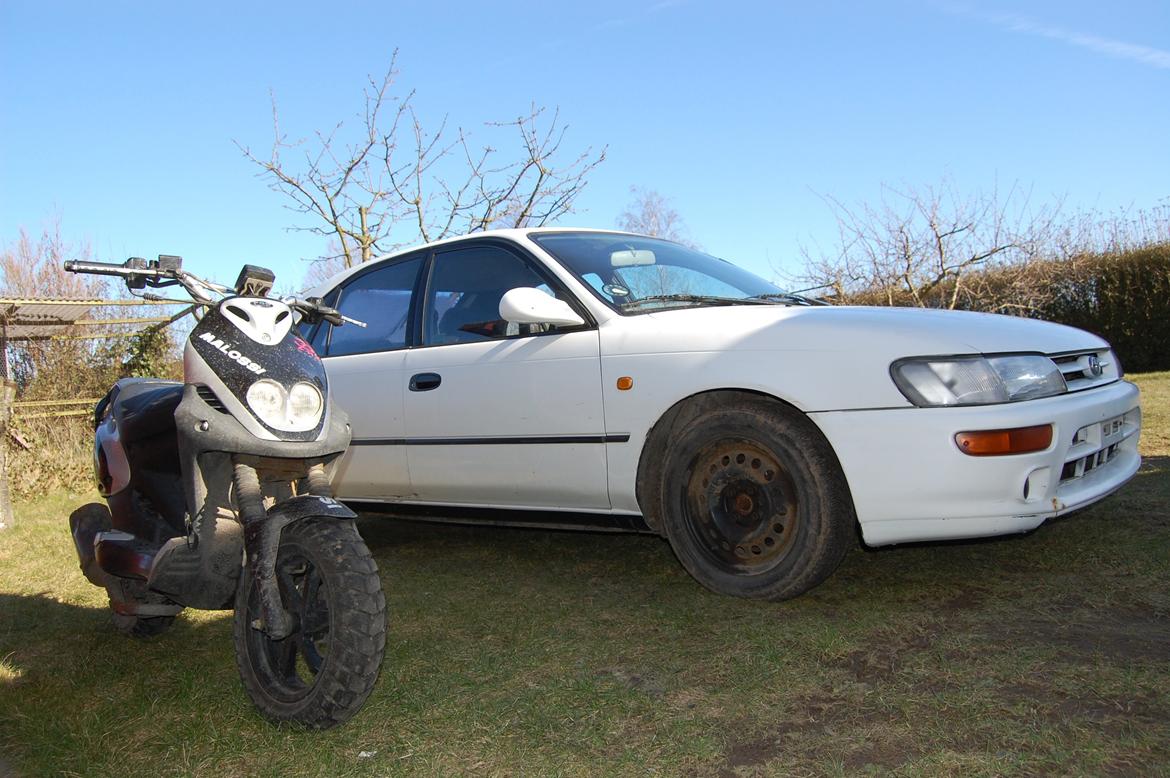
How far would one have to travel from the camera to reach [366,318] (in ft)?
15.7

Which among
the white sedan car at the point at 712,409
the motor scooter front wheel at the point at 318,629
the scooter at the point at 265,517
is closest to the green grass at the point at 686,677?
the motor scooter front wheel at the point at 318,629

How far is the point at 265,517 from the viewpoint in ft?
8.46

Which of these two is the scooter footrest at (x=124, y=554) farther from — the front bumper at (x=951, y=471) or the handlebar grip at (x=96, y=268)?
the front bumper at (x=951, y=471)

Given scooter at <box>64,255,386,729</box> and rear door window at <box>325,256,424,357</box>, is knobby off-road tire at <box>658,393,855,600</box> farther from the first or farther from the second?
rear door window at <box>325,256,424,357</box>

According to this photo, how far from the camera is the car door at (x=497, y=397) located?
375 centimetres

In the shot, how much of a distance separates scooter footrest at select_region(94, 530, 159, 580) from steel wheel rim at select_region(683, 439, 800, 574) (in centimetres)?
195

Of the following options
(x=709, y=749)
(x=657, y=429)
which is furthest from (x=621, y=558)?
(x=709, y=749)

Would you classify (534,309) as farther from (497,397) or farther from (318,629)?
(318,629)

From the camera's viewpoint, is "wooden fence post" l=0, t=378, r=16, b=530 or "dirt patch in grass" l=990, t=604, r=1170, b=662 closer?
"dirt patch in grass" l=990, t=604, r=1170, b=662

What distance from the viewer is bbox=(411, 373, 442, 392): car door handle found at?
13.7 feet

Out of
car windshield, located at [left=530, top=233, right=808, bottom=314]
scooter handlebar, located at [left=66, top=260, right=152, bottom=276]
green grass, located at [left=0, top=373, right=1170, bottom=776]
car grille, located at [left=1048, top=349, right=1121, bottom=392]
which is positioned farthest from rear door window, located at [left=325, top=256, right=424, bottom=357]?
car grille, located at [left=1048, top=349, right=1121, bottom=392]

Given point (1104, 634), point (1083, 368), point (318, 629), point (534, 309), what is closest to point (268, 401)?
point (318, 629)

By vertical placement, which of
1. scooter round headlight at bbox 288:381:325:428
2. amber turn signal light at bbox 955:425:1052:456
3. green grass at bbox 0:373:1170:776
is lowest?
green grass at bbox 0:373:1170:776

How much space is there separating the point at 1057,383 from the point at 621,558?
212cm
